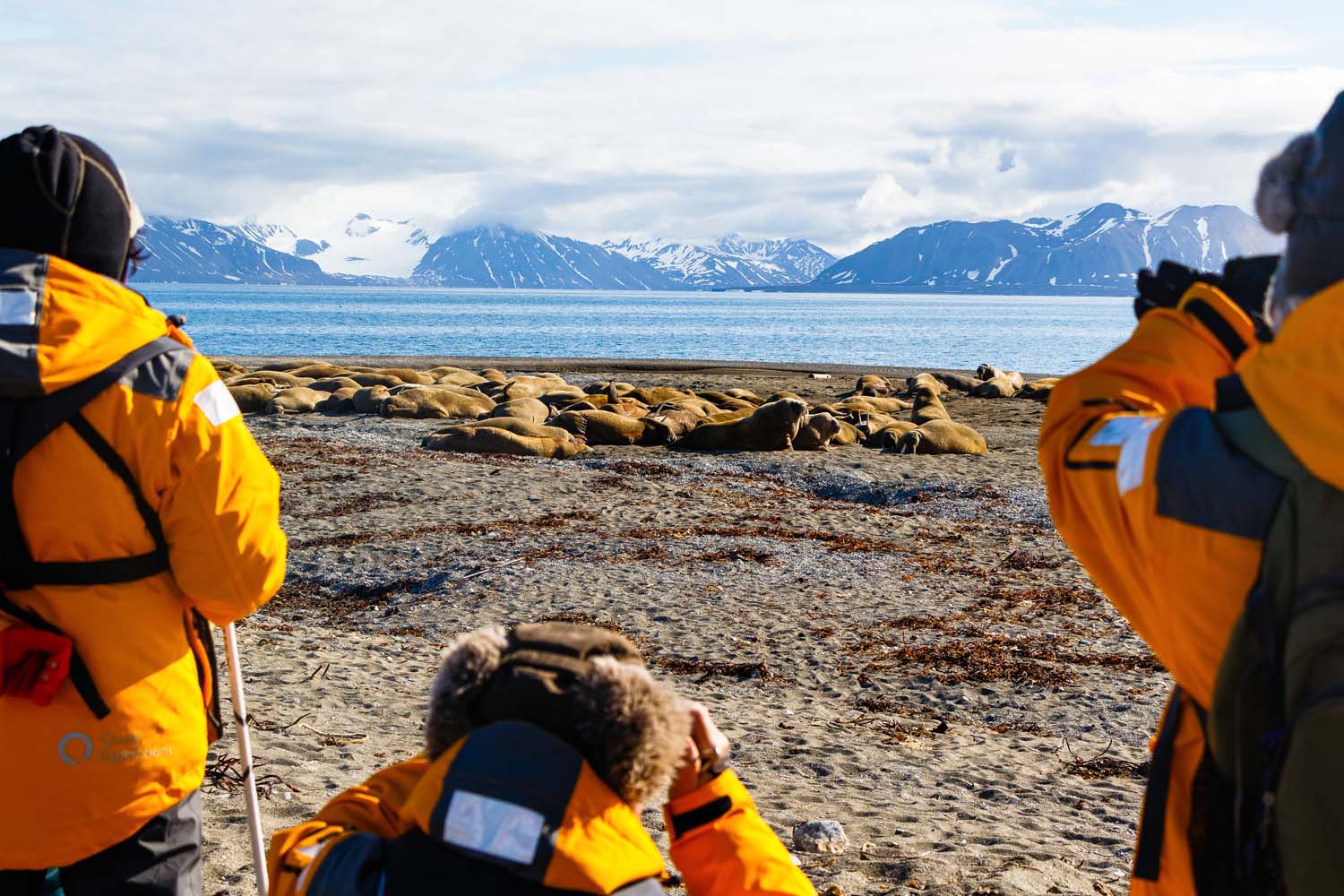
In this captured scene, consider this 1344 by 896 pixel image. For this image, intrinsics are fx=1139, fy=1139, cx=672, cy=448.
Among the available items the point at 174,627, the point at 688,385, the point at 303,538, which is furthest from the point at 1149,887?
the point at 688,385

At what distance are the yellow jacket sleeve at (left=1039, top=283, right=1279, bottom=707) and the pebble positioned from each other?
10.2 feet

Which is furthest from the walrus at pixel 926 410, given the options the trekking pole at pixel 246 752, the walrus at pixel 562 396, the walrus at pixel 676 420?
the trekking pole at pixel 246 752

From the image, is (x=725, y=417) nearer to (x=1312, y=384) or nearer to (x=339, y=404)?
(x=339, y=404)

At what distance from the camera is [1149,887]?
1.85m

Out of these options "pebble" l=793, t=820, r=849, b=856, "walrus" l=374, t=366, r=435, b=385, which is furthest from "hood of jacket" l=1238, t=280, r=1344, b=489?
"walrus" l=374, t=366, r=435, b=385

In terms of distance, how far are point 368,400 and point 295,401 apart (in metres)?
1.67

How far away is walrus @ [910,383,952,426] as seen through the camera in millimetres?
23188

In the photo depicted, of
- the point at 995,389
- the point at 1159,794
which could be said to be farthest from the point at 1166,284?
the point at 995,389

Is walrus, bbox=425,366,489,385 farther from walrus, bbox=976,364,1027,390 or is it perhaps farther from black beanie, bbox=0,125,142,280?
black beanie, bbox=0,125,142,280

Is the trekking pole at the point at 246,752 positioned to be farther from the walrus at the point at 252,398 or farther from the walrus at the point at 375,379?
the walrus at the point at 375,379

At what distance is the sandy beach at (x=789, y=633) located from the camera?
519cm

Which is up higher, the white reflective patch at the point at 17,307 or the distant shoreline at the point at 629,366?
the white reflective patch at the point at 17,307

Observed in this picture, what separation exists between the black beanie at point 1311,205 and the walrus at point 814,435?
18.0 metres

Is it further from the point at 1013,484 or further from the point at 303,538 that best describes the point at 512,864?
the point at 1013,484
